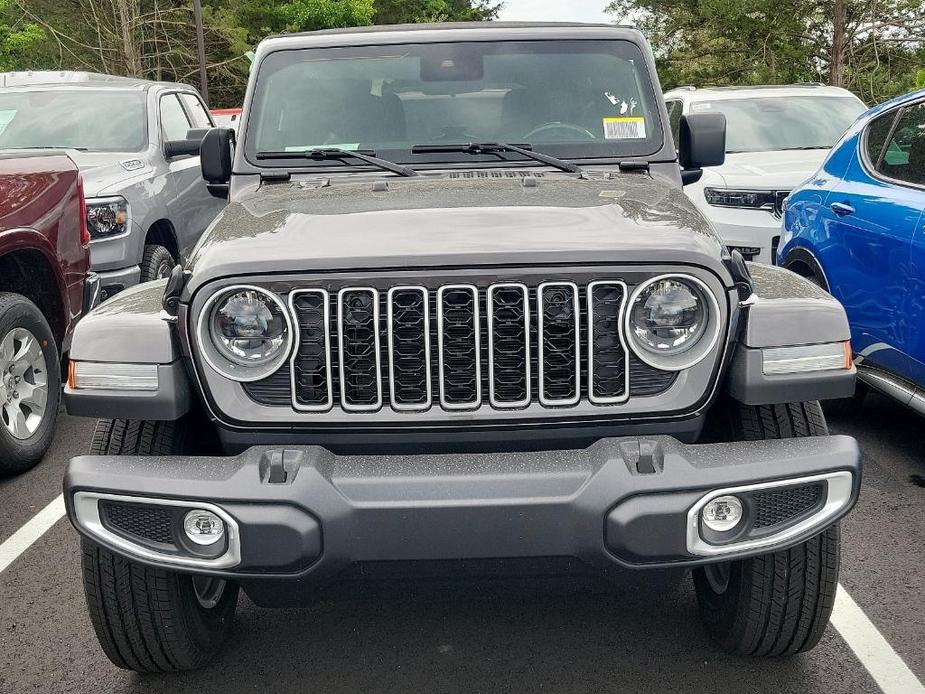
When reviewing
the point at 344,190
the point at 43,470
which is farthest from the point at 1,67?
the point at 344,190

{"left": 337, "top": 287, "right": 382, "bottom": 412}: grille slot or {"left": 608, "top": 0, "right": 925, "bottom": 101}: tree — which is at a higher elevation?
{"left": 337, "top": 287, "right": 382, "bottom": 412}: grille slot

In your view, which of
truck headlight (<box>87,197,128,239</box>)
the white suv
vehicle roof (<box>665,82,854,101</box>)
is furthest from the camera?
vehicle roof (<box>665,82,854,101</box>)

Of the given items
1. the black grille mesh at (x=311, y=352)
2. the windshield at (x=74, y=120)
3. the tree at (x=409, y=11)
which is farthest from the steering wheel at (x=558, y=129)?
the tree at (x=409, y=11)

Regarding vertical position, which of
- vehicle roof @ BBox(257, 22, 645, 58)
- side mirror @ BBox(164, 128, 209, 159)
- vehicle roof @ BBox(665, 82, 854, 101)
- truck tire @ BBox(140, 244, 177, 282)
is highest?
vehicle roof @ BBox(257, 22, 645, 58)

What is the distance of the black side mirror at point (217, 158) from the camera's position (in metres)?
4.36

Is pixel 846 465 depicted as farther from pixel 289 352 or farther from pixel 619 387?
pixel 289 352

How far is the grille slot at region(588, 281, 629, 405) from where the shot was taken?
282 centimetres

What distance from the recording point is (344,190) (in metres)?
3.60

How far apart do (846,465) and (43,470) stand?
13.6ft

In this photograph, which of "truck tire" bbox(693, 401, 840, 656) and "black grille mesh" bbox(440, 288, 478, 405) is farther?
"truck tire" bbox(693, 401, 840, 656)

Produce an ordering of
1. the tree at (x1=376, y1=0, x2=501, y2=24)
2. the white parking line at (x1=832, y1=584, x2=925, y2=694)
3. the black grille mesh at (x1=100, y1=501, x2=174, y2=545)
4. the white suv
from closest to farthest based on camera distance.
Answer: the black grille mesh at (x1=100, y1=501, x2=174, y2=545), the white parking line at (x1=832, y1=584, x2=925, y2=694), the white suv, the tree at (x1=376, y1=0, x2=501, y2=24)

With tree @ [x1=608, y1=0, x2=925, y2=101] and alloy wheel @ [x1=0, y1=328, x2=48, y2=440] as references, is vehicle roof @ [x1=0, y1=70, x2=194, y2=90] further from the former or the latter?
tree @ [x1=608, y1=0, x2=925, y2=101]

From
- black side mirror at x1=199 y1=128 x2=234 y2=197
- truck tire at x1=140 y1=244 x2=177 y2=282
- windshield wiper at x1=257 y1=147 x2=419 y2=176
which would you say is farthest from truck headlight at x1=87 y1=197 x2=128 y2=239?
windshield wiper at x1=257 y1=147 x2=419 y2=176

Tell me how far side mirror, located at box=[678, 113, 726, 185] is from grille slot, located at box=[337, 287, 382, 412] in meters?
2.01
